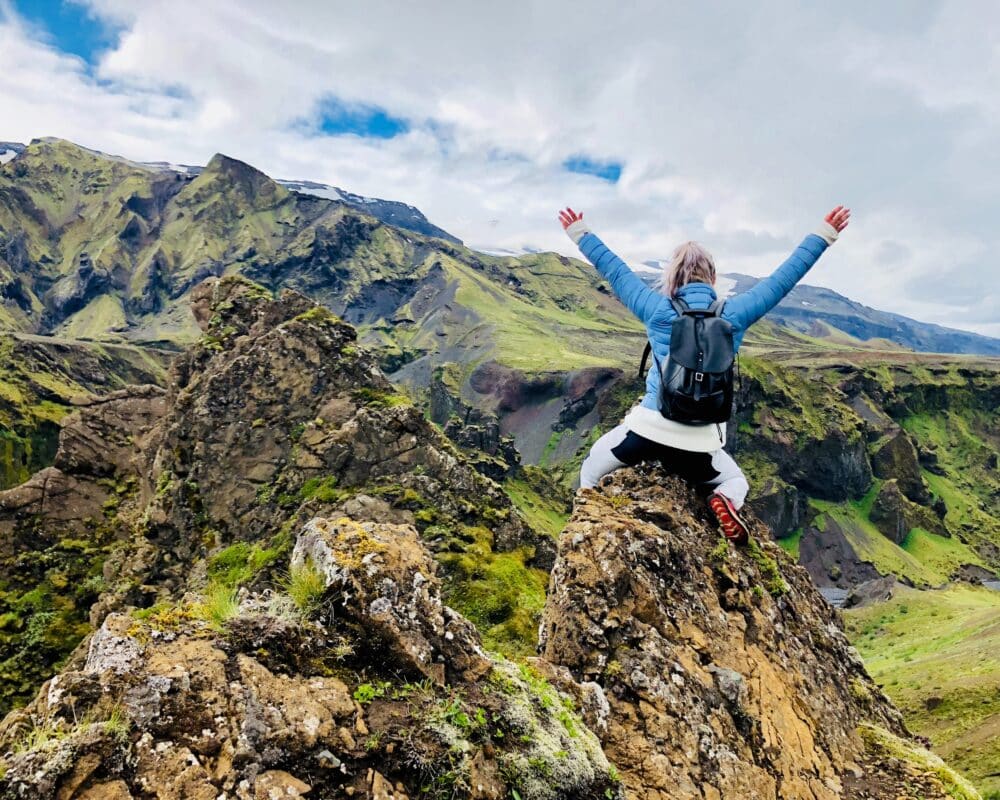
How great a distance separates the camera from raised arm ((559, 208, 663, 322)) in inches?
320

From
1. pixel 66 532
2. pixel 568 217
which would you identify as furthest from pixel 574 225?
pixel 66 532

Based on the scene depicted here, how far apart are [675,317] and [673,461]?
8.50ft

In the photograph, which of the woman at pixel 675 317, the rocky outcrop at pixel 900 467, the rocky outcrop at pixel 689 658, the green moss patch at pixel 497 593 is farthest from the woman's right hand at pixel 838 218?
the rocky outcrop at pixel 900 467

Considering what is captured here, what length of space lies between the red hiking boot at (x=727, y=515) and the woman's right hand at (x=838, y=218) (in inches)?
163

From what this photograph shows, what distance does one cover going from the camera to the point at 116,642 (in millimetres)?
4852

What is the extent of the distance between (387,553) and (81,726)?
2.88 meters

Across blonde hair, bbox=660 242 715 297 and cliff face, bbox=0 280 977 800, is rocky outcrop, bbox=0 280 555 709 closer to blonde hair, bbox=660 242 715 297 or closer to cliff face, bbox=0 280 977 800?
cliff face, bbox=0 280 977 800

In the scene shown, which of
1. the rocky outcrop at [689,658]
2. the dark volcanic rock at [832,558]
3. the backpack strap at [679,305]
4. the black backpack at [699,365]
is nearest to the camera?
the rocky outcrop at [689,658]

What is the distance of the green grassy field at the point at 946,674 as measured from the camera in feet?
61.5

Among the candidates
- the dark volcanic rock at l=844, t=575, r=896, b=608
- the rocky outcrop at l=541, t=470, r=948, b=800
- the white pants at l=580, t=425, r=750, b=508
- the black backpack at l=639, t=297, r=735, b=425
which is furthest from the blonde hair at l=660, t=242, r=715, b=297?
the dark volcanic rock at l=844, t=575, r=896, b=608

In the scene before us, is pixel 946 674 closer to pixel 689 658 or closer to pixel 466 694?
pixel 689 658

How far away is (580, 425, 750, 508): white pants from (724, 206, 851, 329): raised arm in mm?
2147

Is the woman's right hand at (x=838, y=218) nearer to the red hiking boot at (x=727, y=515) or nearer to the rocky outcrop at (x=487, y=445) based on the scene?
the red hiking boot at (x=727, y=515)

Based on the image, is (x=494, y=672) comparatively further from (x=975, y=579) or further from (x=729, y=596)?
(x=975, y=579)
